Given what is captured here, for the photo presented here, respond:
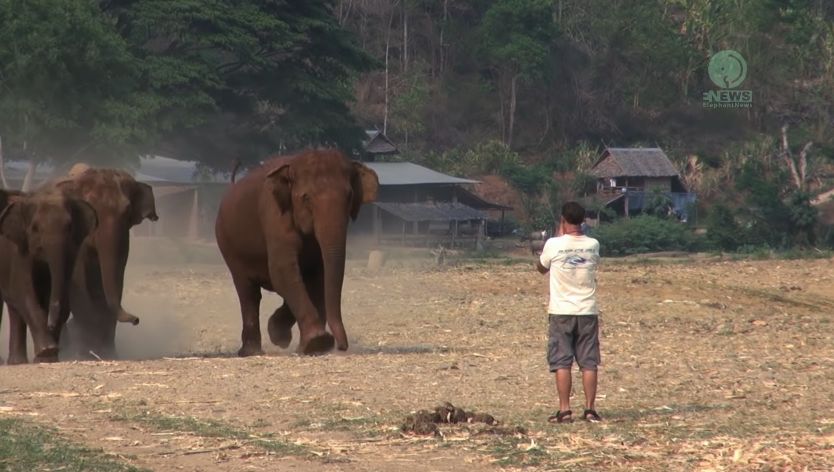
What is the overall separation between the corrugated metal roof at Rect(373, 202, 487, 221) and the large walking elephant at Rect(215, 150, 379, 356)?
1702 inches

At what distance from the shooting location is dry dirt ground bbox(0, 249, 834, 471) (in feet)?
35.4

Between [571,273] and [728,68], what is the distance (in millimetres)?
86589

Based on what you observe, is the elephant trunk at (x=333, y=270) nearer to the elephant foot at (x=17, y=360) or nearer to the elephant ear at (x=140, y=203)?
the elephant foot at (x=17, y=360)

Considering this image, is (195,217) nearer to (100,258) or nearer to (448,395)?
(100,258)

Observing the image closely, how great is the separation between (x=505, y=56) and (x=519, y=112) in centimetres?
543

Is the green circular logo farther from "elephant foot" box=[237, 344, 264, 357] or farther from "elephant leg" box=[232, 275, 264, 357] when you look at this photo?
"elephant foot" box=[237, 344, 264, 357]

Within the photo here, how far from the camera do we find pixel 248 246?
18.8 meters

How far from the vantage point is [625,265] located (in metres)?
43.9

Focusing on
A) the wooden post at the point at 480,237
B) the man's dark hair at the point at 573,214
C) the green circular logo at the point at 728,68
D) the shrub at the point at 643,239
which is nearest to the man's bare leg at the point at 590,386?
the man's dark hair at the point at 573,214

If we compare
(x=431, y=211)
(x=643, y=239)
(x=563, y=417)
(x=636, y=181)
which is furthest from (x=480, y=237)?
(x=563, y=417)

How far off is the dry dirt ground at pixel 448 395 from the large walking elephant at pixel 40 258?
1008 mm

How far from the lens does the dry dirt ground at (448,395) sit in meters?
10.8

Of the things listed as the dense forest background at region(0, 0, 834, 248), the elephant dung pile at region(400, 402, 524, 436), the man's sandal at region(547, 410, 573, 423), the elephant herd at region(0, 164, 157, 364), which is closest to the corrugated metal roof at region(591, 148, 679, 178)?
the dense forest background at region(0, 0, 834, 248)

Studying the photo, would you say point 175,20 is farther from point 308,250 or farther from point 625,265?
point 308,250
